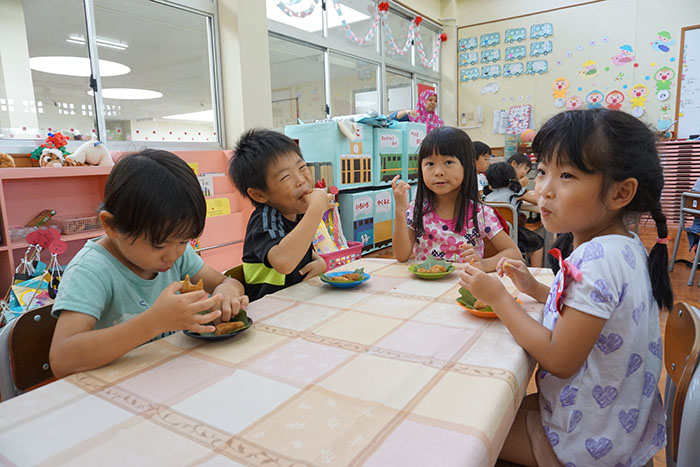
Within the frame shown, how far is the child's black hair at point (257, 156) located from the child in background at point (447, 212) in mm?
457

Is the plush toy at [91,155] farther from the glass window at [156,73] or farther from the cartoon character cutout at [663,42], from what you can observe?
the cartoon character cutout at [663,42]

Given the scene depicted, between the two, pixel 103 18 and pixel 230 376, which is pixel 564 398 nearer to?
pixel 230 376

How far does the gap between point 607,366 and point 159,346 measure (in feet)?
2.68

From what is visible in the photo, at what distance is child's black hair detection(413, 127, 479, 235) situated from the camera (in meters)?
1.56

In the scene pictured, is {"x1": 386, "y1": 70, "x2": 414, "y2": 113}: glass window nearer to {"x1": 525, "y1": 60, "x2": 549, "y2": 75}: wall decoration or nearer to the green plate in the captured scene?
{"x1": 525, "y1": 60, "x2": 549, "y2": 75}: wall decoration

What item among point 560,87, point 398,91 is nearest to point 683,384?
point 398,91

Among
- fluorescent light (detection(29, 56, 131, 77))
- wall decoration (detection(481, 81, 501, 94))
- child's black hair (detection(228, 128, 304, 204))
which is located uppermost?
wall decoration (detection(481, 81, 501, 94))

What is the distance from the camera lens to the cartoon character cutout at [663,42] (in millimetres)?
5457

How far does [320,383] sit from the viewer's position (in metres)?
0.63

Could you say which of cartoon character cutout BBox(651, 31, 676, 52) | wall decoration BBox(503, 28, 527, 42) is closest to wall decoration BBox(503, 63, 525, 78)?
wall decoration BBox(503, 28, 527, 42)

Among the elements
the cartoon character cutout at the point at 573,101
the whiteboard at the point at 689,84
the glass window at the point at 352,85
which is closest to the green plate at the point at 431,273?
the glass window at the point at 352,85

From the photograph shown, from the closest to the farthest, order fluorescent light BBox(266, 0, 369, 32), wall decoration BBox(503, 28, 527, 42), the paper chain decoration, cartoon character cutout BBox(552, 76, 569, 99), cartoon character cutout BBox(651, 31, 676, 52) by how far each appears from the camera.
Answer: fluorescent light BBox(266, 0, 369, 32) → the paper chain decoration → cartoon character cutout BBox(651, 31, 676, 52) → cartoon character cutout BBox(552, 76, 569, 99) → wall decoration BBox(503, 28, 527, 42)

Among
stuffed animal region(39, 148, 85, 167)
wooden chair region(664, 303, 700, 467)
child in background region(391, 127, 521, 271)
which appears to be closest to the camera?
wooden chair region(664, 303, 700, 467)

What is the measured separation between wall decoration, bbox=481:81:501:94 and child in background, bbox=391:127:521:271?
5.67m
